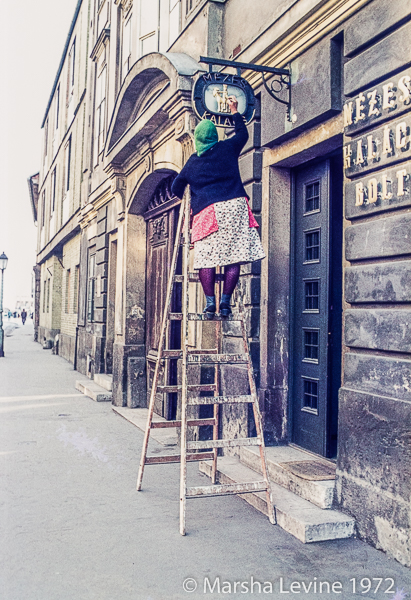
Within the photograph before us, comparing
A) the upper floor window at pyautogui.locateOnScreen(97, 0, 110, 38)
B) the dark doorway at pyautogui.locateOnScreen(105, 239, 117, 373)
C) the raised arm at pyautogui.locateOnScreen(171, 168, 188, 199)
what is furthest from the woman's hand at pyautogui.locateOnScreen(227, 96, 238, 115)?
the upper floor window at pyautogui.locateOnScreen(97, 0, 110, 38)

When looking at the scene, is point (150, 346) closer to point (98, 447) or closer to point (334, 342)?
point (98, 447)

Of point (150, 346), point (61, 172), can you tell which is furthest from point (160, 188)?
point (61, 172)

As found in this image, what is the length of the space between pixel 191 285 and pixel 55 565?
3956 mm

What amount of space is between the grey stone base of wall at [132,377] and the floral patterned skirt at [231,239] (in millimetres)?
5246

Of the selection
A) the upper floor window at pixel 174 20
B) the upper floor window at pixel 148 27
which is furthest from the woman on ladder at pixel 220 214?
the upper floor window at pixel 148 27

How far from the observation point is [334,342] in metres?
5.15

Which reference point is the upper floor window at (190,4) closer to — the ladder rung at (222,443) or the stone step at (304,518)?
the ladder rung at (222,443)

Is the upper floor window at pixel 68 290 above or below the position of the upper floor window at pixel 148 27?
below

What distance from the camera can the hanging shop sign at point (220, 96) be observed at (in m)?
5.23

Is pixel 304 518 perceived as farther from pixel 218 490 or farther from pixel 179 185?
pixel 179 185

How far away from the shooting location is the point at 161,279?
349 inches

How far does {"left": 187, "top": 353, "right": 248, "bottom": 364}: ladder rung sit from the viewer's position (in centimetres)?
438

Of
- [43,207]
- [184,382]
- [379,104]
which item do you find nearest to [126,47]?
[379,104]

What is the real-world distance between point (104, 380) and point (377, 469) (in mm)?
7892
